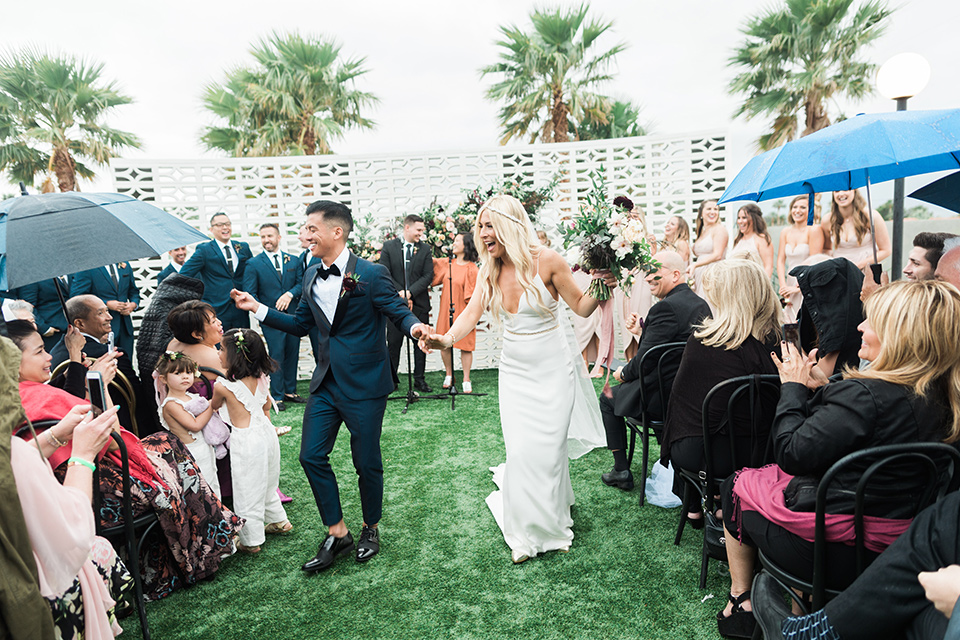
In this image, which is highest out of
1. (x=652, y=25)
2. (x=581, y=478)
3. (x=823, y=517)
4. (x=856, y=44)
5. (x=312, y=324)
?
(x=652, y=25)

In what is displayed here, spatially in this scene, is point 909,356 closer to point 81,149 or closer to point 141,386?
point 141,386

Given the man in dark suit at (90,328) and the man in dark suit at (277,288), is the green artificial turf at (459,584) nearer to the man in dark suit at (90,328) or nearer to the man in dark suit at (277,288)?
the man in dark suit at (90,328)

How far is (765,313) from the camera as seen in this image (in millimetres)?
2727

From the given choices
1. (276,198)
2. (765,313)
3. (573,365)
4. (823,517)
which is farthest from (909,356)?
(276,198)

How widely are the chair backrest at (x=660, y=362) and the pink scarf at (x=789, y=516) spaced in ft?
3.56

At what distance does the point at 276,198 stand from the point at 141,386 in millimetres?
5333

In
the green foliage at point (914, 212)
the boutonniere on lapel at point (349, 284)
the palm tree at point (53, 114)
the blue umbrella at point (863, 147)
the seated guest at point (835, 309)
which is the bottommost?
the seated guest at point (835, 309)

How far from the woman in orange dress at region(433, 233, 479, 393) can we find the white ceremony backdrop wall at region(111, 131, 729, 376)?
1127 mm

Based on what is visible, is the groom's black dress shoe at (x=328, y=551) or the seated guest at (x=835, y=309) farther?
the groom's black dress shoe at (x=328, y=551)

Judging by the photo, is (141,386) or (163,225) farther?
(141,386)

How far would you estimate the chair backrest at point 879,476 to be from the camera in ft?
5.33

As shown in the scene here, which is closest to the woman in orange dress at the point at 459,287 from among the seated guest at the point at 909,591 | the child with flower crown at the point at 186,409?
the child with flower crown at the point at 186,409

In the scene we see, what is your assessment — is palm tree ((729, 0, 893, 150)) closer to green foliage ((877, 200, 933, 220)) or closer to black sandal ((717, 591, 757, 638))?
green foliage ((877, 200, 933, 220))

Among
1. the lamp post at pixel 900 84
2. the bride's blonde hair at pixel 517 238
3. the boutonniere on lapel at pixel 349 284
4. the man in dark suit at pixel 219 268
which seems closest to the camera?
the boutonniere on lapel at pixel 349 284
